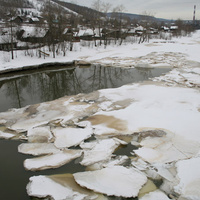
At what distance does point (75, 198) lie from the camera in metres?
3.09

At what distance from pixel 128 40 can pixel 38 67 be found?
79.6 ft

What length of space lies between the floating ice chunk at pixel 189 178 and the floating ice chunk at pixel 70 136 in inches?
96.7

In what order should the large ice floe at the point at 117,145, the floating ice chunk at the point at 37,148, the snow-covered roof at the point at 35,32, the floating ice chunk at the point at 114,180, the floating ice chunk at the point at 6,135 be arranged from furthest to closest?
the snow-covered roof at the point at 35,32 < the floating ice chunk at the point at 6,135 < the floating ice chunk at the point at 37,148 < the large ice floe at the point at 117,145 < the floating ice chunk at the point at 114,180

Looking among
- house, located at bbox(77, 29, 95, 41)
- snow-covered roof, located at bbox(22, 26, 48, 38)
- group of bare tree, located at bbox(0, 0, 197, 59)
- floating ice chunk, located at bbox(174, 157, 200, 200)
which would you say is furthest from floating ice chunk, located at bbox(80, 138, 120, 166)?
house, located at bbox(77, 29, 95, 41)

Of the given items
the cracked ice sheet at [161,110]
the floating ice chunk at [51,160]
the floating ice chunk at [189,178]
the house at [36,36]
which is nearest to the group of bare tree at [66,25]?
the house at [36,36]

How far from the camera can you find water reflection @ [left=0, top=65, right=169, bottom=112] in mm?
8948

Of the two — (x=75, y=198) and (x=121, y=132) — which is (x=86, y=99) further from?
(x=75, y=198)

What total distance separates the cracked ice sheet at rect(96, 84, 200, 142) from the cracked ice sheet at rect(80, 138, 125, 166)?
81cm

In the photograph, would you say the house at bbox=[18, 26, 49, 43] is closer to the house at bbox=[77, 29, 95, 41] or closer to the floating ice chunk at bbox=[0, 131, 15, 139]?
the house at bbox=[77, 29, 95, 41]

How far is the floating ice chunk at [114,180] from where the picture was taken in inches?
127

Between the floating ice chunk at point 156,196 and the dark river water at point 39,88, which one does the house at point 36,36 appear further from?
the floating ice chunk at point 156,196

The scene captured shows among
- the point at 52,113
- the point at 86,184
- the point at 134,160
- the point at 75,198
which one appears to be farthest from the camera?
the point at 52,113

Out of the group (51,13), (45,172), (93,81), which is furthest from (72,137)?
(51,13)

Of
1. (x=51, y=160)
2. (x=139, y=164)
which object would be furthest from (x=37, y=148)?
(x=139, y=164)
